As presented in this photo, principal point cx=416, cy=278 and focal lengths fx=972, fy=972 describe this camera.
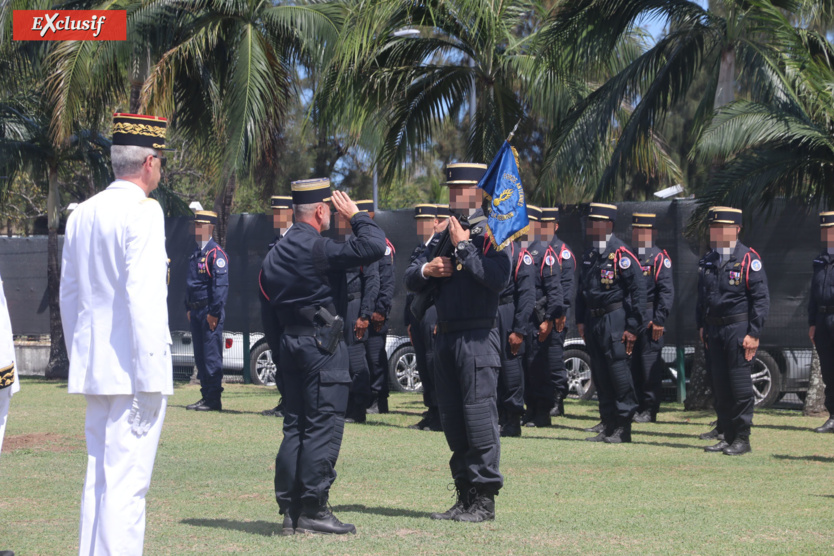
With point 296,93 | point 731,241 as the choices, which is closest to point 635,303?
point 731,241

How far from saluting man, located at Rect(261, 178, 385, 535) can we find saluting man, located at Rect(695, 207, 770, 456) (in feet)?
14.2

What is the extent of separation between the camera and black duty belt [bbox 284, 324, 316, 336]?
571cm

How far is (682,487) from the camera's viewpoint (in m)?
7.15

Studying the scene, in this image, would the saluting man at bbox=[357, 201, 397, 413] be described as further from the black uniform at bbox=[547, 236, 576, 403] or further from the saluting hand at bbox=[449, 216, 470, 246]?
the saluting hand at bbox=[449, 216, 470, 246]

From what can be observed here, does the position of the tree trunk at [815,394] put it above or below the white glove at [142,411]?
below

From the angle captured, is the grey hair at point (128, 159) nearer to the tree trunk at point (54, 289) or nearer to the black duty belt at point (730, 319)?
the black duty belt at point (730, 319)

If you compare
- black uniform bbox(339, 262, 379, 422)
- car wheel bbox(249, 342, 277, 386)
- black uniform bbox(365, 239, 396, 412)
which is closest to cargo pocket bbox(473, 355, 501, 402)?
black uniform bbox(339, 262, 379, 422)

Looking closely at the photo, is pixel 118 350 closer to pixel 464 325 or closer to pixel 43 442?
pixel 464 325

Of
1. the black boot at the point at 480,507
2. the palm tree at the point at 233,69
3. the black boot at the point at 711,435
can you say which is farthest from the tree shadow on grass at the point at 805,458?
the palm tree at the point at 233,69

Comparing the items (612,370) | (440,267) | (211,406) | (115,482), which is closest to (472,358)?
(440,267)

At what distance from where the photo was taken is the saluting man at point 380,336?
1083 cm

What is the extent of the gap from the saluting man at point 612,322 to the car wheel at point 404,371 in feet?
15.5

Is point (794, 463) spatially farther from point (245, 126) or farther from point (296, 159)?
point (296, 159)

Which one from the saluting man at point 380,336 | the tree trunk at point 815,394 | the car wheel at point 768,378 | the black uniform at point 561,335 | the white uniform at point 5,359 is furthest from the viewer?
the car wheel at point 768,378
